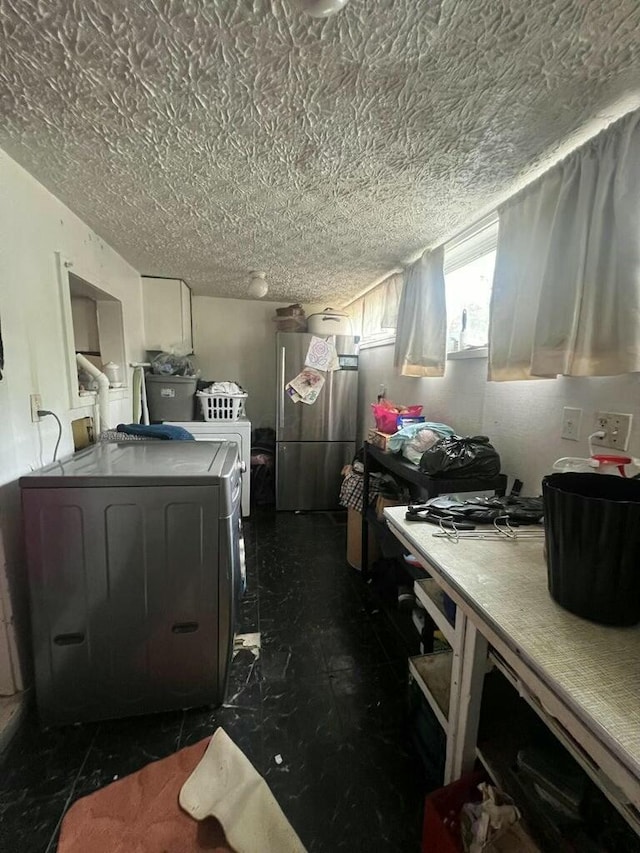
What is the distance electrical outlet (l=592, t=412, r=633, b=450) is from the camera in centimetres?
103

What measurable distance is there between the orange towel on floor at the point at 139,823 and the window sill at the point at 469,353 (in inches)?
80.1

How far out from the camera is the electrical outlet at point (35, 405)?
137 cm

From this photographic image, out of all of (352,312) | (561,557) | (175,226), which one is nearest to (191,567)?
(561,557)

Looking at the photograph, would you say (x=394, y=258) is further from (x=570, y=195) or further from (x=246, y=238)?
(x=570, y=195)

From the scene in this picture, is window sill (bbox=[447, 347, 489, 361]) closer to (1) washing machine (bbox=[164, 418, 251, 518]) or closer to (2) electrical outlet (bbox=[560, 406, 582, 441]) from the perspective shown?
(2) electrical outlet (bbox=[560, 406, 582, 441])

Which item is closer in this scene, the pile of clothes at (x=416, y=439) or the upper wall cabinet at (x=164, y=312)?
the pile of clothes at (x=416, y=439)

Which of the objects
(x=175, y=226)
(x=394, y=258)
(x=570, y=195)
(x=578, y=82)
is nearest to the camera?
(x=578, y=82)

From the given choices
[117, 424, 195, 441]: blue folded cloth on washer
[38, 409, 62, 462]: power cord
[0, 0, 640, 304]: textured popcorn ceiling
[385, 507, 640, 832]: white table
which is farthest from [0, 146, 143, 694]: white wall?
[385, 507, 640, 832]: white table

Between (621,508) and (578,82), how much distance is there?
3.71 feet

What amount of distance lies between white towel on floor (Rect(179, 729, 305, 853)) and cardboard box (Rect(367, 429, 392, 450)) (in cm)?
144

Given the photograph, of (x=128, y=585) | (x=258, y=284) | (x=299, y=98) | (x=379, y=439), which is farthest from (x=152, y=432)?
(x=299, y=98)

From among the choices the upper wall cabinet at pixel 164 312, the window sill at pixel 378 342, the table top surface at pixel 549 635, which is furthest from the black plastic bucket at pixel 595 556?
A: the upper wall cabinet at pixel 164 312

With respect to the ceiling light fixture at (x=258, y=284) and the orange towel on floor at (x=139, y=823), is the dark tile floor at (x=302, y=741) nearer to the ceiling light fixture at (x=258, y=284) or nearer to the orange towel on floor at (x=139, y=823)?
the orange towel on floor at (x=139, y=823)

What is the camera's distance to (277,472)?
3275 millimetres
